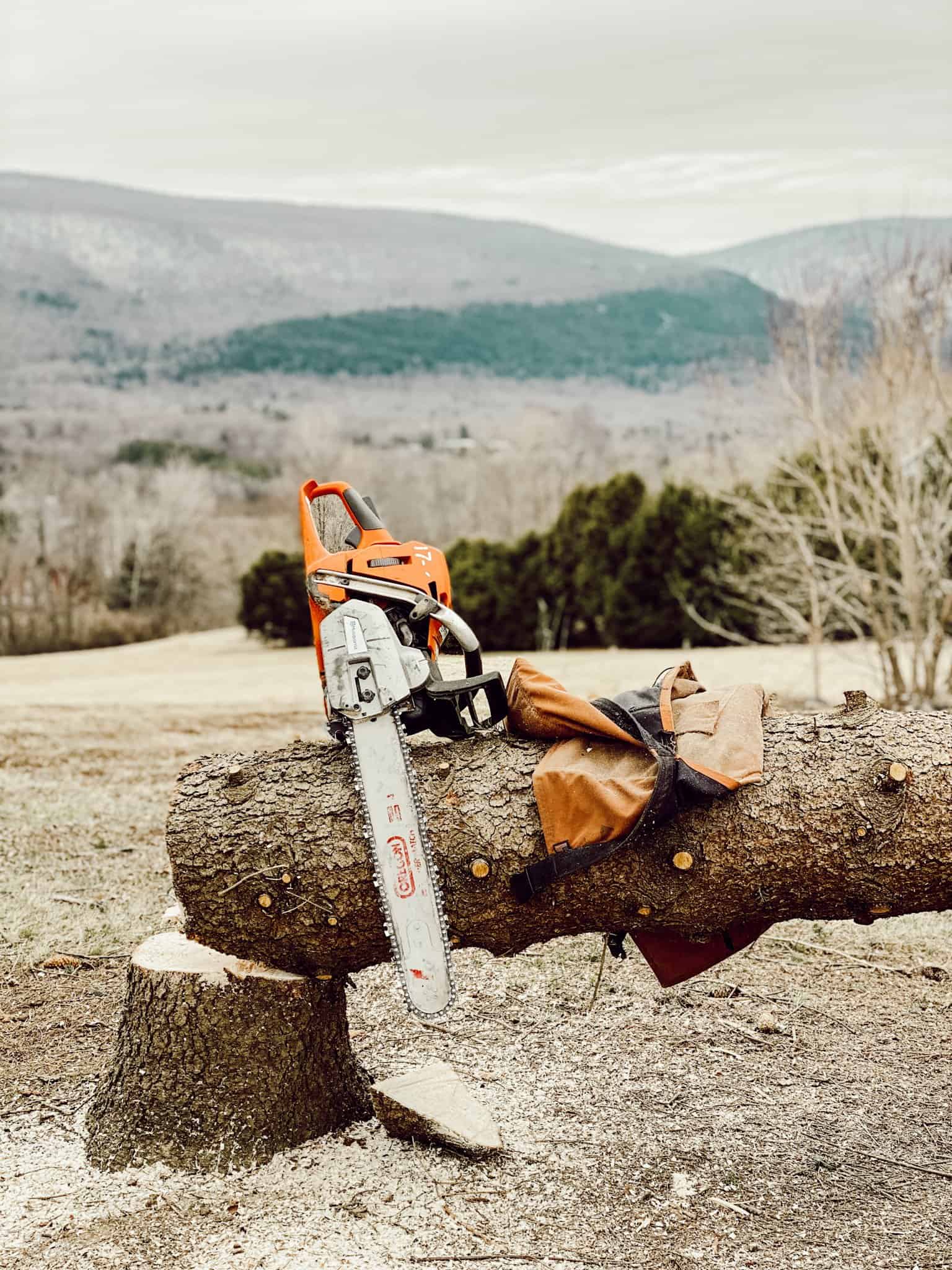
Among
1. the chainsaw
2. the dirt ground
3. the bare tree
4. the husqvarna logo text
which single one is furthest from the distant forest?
the husqvarna logo text

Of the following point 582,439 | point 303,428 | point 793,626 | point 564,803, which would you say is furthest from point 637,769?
point 303,428

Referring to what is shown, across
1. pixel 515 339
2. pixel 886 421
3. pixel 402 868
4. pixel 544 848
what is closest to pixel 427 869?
pixel 402 868

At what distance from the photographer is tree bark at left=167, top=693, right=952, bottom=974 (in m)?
2.82

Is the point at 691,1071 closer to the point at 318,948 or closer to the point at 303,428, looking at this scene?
the point at 318,948

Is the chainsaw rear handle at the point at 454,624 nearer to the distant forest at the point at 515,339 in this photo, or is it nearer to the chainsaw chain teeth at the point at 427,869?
the chainsaw chain teeth at the point at 427,869

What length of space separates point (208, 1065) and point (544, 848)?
104 cm

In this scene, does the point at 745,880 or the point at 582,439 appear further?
the point at 582,439

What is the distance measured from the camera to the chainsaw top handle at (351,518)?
313 cm

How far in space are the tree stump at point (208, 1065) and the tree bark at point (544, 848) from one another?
107 mm

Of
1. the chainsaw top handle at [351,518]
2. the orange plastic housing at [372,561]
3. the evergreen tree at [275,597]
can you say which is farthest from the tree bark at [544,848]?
the evergreen tree at [275,597]

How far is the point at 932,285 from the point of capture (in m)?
8.80

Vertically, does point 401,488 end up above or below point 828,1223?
above

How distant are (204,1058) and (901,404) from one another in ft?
25.2

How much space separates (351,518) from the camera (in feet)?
10.6
